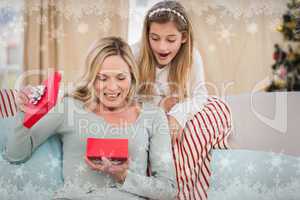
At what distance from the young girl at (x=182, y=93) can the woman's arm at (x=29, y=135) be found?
0.45 meters

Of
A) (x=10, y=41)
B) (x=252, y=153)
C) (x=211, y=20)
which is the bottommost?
(x=252, y=153)

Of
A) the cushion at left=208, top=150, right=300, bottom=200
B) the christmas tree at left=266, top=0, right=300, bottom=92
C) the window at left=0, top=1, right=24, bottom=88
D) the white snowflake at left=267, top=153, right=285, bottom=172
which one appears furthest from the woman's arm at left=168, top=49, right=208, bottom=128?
the window at left=0, top=1, right=24, bottom=88

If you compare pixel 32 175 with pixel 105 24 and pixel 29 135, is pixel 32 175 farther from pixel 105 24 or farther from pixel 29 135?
pixel 105 24

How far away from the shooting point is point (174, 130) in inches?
84.5

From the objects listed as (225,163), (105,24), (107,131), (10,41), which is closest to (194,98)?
(225,163)

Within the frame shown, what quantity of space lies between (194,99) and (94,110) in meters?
A: 0.51

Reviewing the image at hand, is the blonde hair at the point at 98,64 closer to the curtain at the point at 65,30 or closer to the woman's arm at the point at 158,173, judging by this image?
the curtain at the point at 65,30

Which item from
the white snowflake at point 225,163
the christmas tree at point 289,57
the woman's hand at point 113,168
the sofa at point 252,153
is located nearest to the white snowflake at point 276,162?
the sofa at point 252,153

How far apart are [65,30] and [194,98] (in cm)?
75

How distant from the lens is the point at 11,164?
2076 millimetres

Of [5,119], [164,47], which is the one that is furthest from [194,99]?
[5,119]

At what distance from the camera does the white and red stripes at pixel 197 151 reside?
214 cm

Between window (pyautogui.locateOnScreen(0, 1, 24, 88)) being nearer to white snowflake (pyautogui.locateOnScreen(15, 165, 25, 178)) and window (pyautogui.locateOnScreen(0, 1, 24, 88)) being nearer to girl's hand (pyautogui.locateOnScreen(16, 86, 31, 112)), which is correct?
girl's hand (pyautogui.locateOnScreen(16, 86, 31, 112))

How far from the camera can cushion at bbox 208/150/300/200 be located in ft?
7.00
